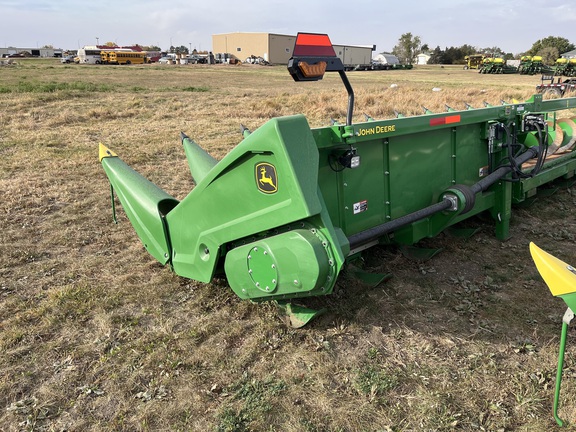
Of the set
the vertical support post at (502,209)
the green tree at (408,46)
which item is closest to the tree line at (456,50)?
the green tree at (408,46)

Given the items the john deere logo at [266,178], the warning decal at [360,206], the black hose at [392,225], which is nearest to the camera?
the john deere logo at [266,178]

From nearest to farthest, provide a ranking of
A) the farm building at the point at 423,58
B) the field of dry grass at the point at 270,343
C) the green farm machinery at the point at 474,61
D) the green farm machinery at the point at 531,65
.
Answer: the field of dry grass at the point at 270,343
the green farm machinery at the point at 531,65
the green farm machinery at the point at 474,61
the farm building at the point at 423,58

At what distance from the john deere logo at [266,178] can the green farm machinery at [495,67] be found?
43.6 m

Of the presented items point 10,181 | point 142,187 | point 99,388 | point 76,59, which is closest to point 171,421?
point 99,388

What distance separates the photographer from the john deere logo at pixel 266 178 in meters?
2.44

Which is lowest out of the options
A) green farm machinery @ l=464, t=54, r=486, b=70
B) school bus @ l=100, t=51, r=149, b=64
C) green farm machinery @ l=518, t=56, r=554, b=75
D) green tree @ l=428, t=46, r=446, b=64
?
green farm machinery @ l=518, t=56, r=554, b=75

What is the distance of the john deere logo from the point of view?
7.99 feet

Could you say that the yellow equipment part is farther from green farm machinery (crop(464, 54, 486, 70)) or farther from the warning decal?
green farm machinery (crop(464, 54, 486, 70))

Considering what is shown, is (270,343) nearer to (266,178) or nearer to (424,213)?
(266,178)

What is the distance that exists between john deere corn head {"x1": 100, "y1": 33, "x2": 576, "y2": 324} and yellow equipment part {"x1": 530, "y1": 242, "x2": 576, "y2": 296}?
886mm

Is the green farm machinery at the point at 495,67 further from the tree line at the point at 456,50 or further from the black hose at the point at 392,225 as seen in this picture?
the black hose at the point at 392,225

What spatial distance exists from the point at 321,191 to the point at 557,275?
58.5 inches

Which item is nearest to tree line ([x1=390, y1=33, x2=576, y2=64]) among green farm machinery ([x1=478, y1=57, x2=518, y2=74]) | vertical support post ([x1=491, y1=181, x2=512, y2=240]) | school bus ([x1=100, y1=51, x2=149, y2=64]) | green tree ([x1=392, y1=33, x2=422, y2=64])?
green tree ([x1=392, y1=33, x2=422, y2=64])

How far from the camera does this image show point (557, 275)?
6.18 ft
